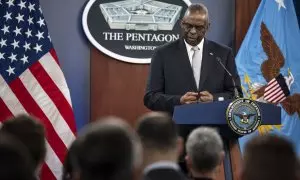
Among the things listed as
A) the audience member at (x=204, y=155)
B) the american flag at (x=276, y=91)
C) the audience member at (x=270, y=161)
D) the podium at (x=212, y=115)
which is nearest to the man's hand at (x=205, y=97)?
the podium at (x=212, y=115)

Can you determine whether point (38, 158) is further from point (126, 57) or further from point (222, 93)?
point (126, 57)

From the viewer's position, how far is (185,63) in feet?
15.3

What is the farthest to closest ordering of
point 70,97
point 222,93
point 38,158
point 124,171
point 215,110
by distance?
1. point 70,97
2. point 222,93
3. point 215,110
4. point 38,158
5. point 124,171

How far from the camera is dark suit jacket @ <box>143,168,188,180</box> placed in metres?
2.65

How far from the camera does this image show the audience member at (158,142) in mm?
2836

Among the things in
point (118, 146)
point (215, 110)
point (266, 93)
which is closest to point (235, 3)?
point (266, 93)

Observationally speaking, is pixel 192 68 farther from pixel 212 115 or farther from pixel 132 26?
pixel 132 26

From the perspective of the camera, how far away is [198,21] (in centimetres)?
456

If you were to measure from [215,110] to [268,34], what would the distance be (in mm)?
2963

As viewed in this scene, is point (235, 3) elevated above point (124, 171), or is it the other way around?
point (124, 171)

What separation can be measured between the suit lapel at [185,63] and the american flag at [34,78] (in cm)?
198

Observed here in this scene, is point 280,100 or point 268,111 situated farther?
point 280,100

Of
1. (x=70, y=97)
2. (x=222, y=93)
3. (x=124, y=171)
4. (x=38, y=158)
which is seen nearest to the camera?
(x=124, y=171)

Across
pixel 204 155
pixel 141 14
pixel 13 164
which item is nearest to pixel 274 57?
pixel 141 14
